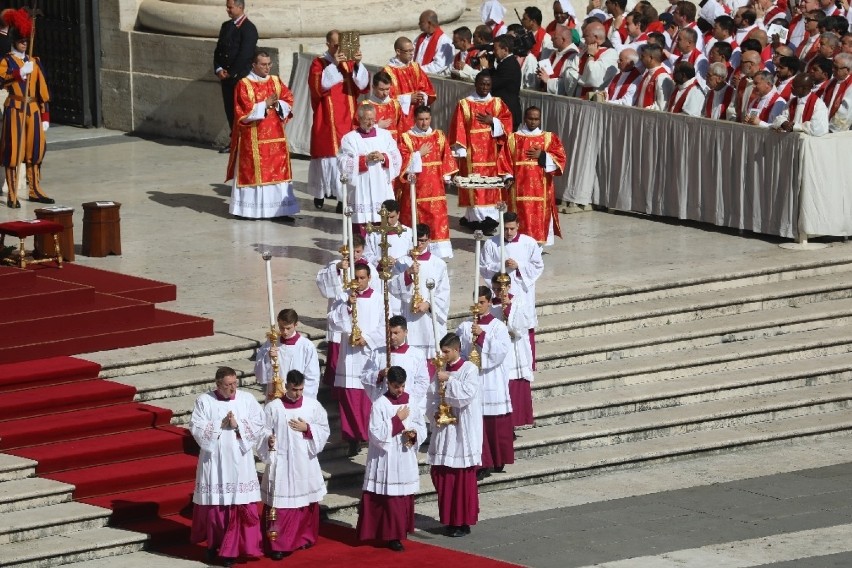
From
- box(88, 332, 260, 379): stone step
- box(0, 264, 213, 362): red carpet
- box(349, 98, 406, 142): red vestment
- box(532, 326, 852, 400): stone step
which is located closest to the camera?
box(88, 332, 260, 379): stone step

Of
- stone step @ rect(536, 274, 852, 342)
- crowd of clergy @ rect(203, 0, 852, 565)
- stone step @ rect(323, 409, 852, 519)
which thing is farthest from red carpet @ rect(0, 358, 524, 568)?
stone step @ rect(536, 274, 852, 342)

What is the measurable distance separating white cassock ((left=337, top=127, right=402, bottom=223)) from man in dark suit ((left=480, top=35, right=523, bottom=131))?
2.31 m

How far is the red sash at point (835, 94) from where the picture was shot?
2108 centimetres

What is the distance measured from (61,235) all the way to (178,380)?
338cm

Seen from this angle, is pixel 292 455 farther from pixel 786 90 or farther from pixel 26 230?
pixel 786 90

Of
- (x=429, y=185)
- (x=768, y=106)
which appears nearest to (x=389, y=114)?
(x=429, y=185)

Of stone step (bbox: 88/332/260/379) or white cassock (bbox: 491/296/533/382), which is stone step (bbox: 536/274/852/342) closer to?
white cassock (bbox: 491/296/533/382)

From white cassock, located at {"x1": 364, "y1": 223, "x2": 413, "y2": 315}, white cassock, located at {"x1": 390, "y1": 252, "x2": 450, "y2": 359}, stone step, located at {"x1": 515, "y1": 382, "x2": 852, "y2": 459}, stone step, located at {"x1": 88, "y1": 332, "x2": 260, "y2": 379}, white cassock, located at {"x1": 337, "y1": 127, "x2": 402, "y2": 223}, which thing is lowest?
stone step, located at {"x1": 515, "y1": 382, "x2": 852, "y2": 459}

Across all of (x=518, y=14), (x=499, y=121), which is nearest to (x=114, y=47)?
(x=518, y=14)

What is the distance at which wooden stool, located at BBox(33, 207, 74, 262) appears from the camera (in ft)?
63.4

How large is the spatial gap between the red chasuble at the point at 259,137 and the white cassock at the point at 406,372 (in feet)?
21.1

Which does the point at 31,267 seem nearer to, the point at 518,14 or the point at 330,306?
the point at 330,306

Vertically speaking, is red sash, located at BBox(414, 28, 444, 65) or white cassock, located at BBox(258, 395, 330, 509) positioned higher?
red sash, located at BBox(414, 28, 444, 65)

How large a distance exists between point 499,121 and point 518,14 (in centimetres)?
616
